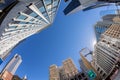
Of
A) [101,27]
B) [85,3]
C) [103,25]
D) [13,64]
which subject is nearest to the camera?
[85,3]

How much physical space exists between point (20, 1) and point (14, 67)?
16385cm

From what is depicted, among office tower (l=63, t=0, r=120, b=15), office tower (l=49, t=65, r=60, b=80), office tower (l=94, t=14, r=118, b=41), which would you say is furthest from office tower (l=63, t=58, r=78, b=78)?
office tower (l=63, t=0, r=120, b=15)

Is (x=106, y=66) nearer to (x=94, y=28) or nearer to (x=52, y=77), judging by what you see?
(x=52, y=77)

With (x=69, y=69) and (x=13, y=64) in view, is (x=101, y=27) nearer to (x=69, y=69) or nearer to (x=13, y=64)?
(x=69, y=69)

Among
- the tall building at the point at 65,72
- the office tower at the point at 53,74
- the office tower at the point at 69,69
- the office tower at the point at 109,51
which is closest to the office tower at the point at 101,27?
the office tower at the point at 109,51

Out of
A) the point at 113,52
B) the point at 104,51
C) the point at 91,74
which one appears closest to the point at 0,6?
the point at 91,74

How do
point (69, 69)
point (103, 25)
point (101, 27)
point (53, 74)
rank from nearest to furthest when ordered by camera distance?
point (69, 69)
point (103, 25)
point (101, 27)
point (53, 74)

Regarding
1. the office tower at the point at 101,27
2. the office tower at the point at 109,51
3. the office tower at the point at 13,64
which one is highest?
the office tower at the point at 13,64

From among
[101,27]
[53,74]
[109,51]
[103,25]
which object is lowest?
[109,51]

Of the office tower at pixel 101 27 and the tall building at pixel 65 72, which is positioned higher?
the office tower at pixel 101 27

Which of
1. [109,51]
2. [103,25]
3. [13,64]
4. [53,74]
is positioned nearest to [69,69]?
[53,74]

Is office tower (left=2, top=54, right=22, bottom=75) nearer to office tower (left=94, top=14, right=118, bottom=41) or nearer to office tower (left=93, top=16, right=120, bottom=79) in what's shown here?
office tower (left=94, top=14, right=118, bottom=41)

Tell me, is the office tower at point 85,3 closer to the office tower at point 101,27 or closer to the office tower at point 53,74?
the office tower at point 101,27

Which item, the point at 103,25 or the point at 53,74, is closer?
the point at 103,25
